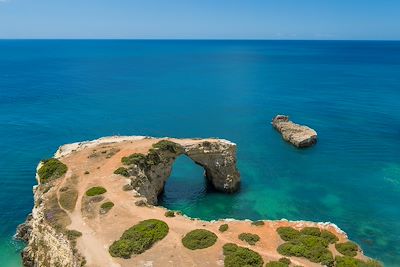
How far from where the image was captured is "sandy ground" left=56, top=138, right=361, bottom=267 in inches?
1471

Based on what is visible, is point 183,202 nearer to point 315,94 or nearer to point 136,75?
point 315,94

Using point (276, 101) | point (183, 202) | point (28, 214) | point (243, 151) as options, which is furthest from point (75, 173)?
point (276, 101)

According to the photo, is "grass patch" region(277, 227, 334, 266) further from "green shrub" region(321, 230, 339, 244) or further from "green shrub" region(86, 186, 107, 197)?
"green shrub" region(86, 186, 107, 197)

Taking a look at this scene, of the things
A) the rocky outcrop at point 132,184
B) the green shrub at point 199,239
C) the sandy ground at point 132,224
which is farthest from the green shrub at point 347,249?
the rocky outcrop at point 132,184

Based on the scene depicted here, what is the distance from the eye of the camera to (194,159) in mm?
66875

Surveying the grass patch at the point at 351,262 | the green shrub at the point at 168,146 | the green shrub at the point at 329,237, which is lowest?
the green shrub at the point at 329,237

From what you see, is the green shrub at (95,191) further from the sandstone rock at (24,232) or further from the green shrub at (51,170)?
the sandstone rock at (24,232)

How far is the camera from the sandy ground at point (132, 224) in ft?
123

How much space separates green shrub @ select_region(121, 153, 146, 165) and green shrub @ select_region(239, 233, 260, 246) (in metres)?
23.9

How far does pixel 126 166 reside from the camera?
58.6m

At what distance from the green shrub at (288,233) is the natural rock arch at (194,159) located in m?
24.1

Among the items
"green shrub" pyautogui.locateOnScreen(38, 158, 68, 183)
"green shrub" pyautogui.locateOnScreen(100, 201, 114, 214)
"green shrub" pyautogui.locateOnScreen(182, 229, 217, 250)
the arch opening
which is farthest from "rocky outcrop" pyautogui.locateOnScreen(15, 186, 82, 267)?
the arch opening

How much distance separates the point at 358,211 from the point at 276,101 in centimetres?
7780

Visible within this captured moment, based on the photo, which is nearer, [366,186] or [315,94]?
[366,186]
